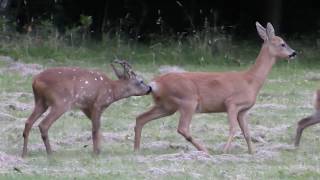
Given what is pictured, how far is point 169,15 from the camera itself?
26.2 meters

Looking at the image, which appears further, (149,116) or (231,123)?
(149,116)

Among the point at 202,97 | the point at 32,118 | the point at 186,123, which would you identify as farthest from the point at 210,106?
the point at 32,118

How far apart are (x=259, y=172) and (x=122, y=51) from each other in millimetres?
12535

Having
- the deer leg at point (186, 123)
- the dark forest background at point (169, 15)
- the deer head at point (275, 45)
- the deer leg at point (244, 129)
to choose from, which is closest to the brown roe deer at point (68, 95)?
the deer leg at point (186, 123)

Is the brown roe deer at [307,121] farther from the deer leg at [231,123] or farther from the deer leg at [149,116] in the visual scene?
the deer leg at [149,116]

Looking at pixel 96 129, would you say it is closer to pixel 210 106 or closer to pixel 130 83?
pixel 130 83

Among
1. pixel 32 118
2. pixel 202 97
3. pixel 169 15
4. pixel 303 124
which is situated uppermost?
pixel 202 97

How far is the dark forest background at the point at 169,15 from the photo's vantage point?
24547mm

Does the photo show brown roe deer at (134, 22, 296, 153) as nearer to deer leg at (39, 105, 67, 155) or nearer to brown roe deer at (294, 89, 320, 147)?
brown roe deer at (294, 89, 320, 147)

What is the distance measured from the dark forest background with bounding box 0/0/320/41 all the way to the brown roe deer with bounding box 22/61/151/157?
12.6 metres

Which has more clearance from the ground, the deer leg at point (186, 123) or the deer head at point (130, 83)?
the deer head at point (130, 83)

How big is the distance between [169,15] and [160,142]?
48.5 ft

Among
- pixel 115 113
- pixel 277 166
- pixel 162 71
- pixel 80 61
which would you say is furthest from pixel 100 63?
pixel 277 166

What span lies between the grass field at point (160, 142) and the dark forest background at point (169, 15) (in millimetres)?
4900
